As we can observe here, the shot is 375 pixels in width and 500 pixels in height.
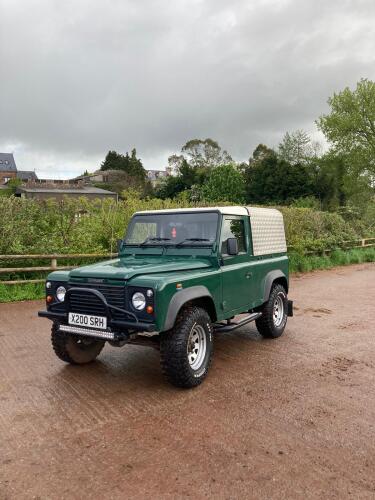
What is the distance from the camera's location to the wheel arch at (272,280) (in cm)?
614

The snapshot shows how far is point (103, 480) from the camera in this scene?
2945mm

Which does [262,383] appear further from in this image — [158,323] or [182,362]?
[158,323]

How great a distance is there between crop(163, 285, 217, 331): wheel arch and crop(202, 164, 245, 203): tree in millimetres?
49587

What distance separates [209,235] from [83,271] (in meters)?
1.63

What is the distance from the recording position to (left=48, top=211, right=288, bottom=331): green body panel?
4219mm

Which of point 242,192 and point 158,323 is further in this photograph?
point 242,192

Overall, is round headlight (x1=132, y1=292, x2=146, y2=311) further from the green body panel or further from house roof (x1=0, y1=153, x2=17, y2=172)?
house roof (x1=0, y1=153, x2=17, y2=172)

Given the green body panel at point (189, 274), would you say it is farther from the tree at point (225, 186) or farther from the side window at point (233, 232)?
the tree at point (225, 186)

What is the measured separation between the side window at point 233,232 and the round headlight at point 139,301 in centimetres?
144

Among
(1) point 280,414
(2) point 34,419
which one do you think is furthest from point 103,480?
(1) point 280,414

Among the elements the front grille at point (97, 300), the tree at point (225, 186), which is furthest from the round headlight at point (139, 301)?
the tree at point (225, 186)

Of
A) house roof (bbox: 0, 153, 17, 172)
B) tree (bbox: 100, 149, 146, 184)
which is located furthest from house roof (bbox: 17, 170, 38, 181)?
tree (bbox: 100, 149, 146, 184)

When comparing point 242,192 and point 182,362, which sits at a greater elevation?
point 242,192

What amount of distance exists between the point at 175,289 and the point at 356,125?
4197 centimetres
